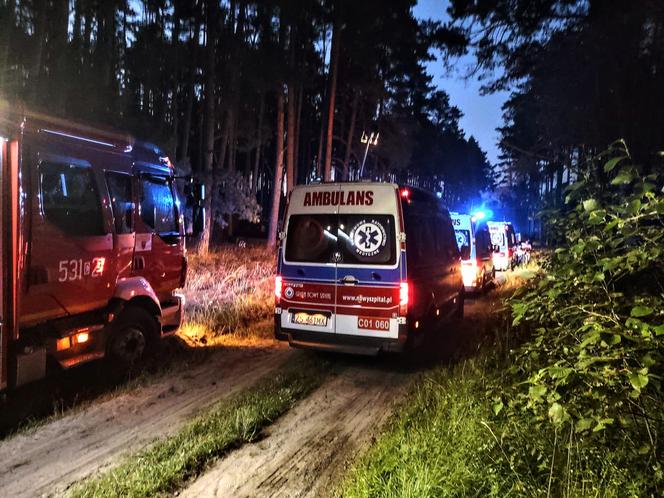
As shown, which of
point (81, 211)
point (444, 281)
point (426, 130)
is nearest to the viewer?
point (81, 211)

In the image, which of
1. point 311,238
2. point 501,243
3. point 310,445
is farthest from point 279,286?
point 501,243

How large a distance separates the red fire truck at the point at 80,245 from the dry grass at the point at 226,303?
1.42 m

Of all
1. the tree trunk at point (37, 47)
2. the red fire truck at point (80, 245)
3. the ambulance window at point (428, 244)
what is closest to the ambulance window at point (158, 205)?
the red fire truck at point (80, 245)

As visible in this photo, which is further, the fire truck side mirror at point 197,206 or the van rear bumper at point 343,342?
the fire truck side mirror at point 197,206

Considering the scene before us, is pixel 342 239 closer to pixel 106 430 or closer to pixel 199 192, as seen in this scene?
pixel 199 192

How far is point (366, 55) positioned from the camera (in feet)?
76.8

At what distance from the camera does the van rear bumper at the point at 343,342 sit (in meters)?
6.26

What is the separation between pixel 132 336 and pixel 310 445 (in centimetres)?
323

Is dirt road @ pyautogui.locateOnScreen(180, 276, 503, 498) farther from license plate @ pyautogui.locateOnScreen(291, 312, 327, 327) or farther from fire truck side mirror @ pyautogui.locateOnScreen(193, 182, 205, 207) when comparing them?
fire truck side mirror @ pyautogui.locateOnScreen(193, 182, 205, 207)

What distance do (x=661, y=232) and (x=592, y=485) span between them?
1547 mm

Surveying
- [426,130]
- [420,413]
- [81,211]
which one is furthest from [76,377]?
[426,130]

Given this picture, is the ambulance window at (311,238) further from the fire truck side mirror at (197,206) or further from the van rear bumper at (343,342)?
the fire truck side mirror at (197,206)

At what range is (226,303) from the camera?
10141 mm

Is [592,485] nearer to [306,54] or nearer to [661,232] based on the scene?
[661,232]
